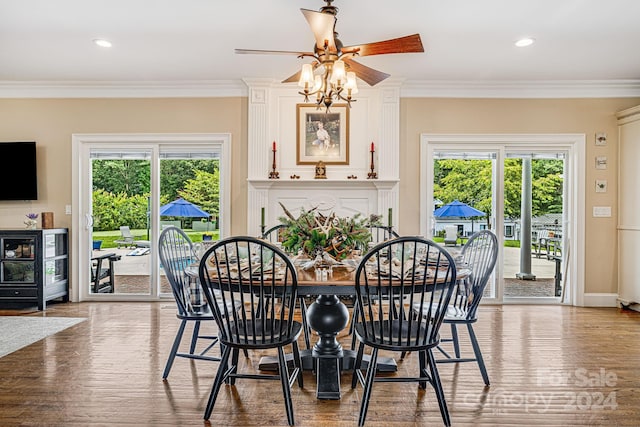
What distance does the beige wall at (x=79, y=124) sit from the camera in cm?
514

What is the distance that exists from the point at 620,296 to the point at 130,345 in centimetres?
516

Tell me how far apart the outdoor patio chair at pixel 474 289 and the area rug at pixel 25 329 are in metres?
3.17

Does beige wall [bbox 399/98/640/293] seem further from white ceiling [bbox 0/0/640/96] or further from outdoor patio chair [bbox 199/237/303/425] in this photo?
outdoor patio chair [bbox 199/237/303/425]

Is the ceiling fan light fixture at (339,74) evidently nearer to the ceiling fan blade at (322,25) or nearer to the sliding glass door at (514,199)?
the ceiling fan blade at (322,25)

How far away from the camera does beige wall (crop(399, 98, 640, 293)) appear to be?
16.6ft

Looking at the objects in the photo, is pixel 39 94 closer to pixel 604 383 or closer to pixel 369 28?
pixel 369 28

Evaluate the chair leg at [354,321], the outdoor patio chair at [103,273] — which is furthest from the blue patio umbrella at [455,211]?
the outdoor patio chair at [103,273]

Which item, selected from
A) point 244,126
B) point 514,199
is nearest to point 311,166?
point 244,126

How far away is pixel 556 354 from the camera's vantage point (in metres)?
3.35

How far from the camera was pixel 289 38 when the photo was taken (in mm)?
3848

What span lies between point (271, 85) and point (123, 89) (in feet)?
5.75

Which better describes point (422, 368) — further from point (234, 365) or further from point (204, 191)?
point (204, 191)

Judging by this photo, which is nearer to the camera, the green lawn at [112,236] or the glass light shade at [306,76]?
the glass light shade at [306,76]

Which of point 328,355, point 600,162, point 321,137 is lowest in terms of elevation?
point 328,355
